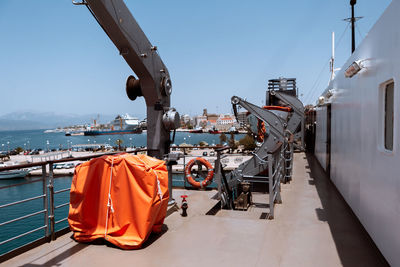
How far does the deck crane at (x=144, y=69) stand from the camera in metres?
3.30

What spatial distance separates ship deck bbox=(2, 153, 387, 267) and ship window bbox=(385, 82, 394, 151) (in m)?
1.10

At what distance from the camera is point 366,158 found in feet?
11.2

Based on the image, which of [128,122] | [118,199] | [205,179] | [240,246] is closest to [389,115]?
[240,246]

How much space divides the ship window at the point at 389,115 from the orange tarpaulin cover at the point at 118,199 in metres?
2.29

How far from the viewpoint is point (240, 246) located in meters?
3.12

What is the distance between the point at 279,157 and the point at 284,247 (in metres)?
2.81

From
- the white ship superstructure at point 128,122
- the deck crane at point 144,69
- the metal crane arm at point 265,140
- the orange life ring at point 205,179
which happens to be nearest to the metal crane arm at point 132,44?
the deck crane at point 144,69

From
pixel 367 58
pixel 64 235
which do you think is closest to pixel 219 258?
pixel 64 235

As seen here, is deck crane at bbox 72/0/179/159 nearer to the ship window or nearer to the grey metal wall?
the grey metal wall

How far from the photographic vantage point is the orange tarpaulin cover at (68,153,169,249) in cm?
307

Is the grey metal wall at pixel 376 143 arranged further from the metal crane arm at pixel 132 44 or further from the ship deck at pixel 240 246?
the metal crane arm at pixel 132 44

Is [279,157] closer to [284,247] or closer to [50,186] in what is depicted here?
[284,247]

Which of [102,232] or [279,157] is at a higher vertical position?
[279,157]

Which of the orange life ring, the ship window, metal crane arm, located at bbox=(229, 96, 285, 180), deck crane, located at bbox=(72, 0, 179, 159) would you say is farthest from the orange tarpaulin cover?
metal crane arm, located at bbox=(229, 96, 285, 180)
